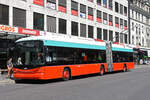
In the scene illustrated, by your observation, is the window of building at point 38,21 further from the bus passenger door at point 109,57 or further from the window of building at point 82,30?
the bus passenger door at point 109,57

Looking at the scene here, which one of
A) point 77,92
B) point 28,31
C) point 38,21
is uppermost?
point 38,21

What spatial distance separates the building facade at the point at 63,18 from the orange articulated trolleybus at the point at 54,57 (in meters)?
9.36

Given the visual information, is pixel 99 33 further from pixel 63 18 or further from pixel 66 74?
pixel 66 74

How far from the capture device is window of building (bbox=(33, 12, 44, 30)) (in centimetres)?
2894

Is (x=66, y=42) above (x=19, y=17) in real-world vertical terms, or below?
below

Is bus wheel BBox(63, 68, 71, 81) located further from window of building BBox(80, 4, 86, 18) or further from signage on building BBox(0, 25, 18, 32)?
window of building BBox(80, 4, 86, 18)

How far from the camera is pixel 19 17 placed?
→ 26672 mm

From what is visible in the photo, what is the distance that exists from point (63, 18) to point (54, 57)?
19385mm

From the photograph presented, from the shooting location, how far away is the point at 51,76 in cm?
1430

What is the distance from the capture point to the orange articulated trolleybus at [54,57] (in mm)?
13777

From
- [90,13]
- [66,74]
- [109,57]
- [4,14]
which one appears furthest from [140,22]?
[66,74]

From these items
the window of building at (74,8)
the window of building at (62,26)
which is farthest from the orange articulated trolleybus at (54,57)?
the window of building at (74,8)

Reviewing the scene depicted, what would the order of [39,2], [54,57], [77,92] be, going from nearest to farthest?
[77,92] → [54,57] → [39,2]

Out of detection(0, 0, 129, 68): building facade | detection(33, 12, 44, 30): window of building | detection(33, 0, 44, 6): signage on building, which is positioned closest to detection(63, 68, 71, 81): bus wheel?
detection(0, 0, 129, 68): building facade
